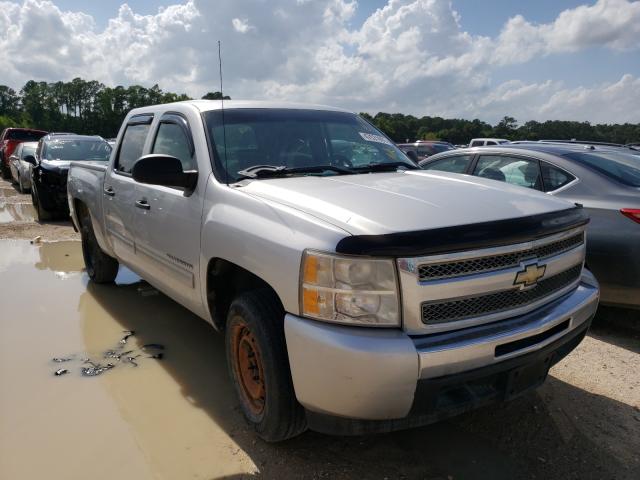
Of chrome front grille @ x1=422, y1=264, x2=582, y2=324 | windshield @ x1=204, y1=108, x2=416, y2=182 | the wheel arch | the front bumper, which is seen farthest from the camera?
windshield @ x1=204, y1=108, x2=416, y2=182

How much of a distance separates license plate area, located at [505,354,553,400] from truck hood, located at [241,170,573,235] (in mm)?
698

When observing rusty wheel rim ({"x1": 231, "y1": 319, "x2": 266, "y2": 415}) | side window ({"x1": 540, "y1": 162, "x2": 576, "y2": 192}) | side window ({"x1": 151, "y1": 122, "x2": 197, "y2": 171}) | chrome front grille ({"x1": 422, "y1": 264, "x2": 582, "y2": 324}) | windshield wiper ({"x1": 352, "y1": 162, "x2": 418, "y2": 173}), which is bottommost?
rusty wheel rim ({"x1": 231, "y1": 319, "x2": 266, "y2": 415})

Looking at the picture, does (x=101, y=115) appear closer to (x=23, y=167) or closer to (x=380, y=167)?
(x=23, y=167)

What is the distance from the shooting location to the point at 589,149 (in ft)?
16.3

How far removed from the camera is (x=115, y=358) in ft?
12.5

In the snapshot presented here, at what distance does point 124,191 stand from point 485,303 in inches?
121

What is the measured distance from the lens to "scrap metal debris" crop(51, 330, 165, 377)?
141 inches

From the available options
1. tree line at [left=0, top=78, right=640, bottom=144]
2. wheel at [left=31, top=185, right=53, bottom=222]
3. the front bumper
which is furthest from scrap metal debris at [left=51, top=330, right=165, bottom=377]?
tree line at [left=0, top=78, right=640, bottom=144]

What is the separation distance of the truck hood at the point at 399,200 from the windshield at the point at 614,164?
1.84 metres

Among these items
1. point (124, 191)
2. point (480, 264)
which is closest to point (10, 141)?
point (124, 191)

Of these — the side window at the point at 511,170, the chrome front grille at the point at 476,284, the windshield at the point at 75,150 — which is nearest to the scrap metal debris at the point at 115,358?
the chrome front grille at the point at 476,284

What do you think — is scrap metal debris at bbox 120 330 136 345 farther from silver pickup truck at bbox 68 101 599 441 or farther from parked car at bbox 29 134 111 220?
parked car at bbox 29 134 111 220

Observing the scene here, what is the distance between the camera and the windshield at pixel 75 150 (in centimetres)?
1034

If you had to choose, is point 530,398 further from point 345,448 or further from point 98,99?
point 98,99
